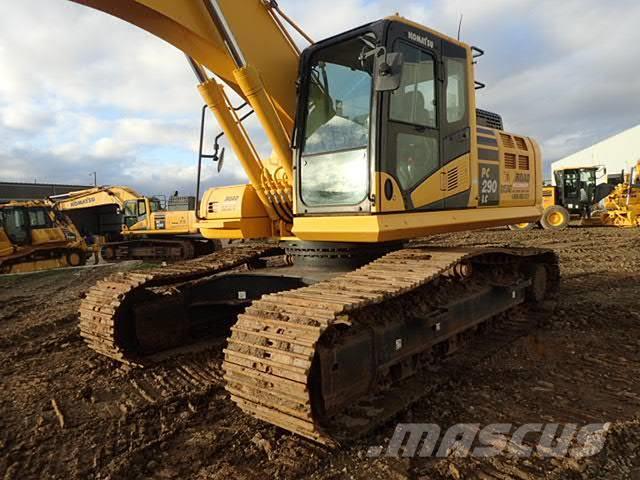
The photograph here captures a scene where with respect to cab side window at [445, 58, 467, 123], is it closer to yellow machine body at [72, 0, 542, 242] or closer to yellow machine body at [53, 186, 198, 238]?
yellow machine body at [72, 0, 542, 242]

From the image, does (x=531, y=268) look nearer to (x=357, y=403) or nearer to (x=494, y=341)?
(x=494, y=341)

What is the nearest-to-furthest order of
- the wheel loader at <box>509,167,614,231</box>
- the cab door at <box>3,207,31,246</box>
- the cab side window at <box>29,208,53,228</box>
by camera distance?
the cab door at <box>3,207,31,246</box>, the cab side window at <box>29,208,53,228</box>, the wheel loader at <box>509,167,614,231</box>

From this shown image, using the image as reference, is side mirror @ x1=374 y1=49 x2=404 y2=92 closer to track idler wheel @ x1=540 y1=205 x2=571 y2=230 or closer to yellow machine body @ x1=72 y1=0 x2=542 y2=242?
yellow machine body @ x1=72 y1=0 x2=542 y2=242

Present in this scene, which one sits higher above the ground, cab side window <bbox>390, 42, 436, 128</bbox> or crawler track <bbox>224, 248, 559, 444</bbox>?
cab side window <bbox>390, 42, 436, 128</bbox>

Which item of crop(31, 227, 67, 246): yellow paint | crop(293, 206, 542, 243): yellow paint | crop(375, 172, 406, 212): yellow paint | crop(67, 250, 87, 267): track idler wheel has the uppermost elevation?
crop(375, 172, 406, 212): yellow paint

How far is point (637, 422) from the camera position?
10.6 ft

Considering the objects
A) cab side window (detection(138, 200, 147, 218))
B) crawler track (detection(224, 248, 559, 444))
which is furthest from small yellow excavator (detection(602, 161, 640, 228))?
crawler track (detection(224, 248, 559, 444))

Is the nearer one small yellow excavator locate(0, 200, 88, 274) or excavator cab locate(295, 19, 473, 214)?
excavator cab locate(295, 19, 473, 214)

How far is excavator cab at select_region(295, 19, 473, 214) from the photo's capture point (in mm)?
3812

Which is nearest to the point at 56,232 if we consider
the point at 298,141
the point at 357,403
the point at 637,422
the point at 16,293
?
the point at 16,293

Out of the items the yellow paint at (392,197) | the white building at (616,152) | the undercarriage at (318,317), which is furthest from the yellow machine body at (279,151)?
the white building at (616,152)

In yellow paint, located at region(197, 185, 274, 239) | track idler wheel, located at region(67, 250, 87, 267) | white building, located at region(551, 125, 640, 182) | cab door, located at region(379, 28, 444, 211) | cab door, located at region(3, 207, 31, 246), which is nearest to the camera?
cab door, located at region(379, 28, 444, 211)

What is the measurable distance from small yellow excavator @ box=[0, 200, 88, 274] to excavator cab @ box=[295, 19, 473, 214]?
46.5 ft

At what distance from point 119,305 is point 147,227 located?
12.9 m
